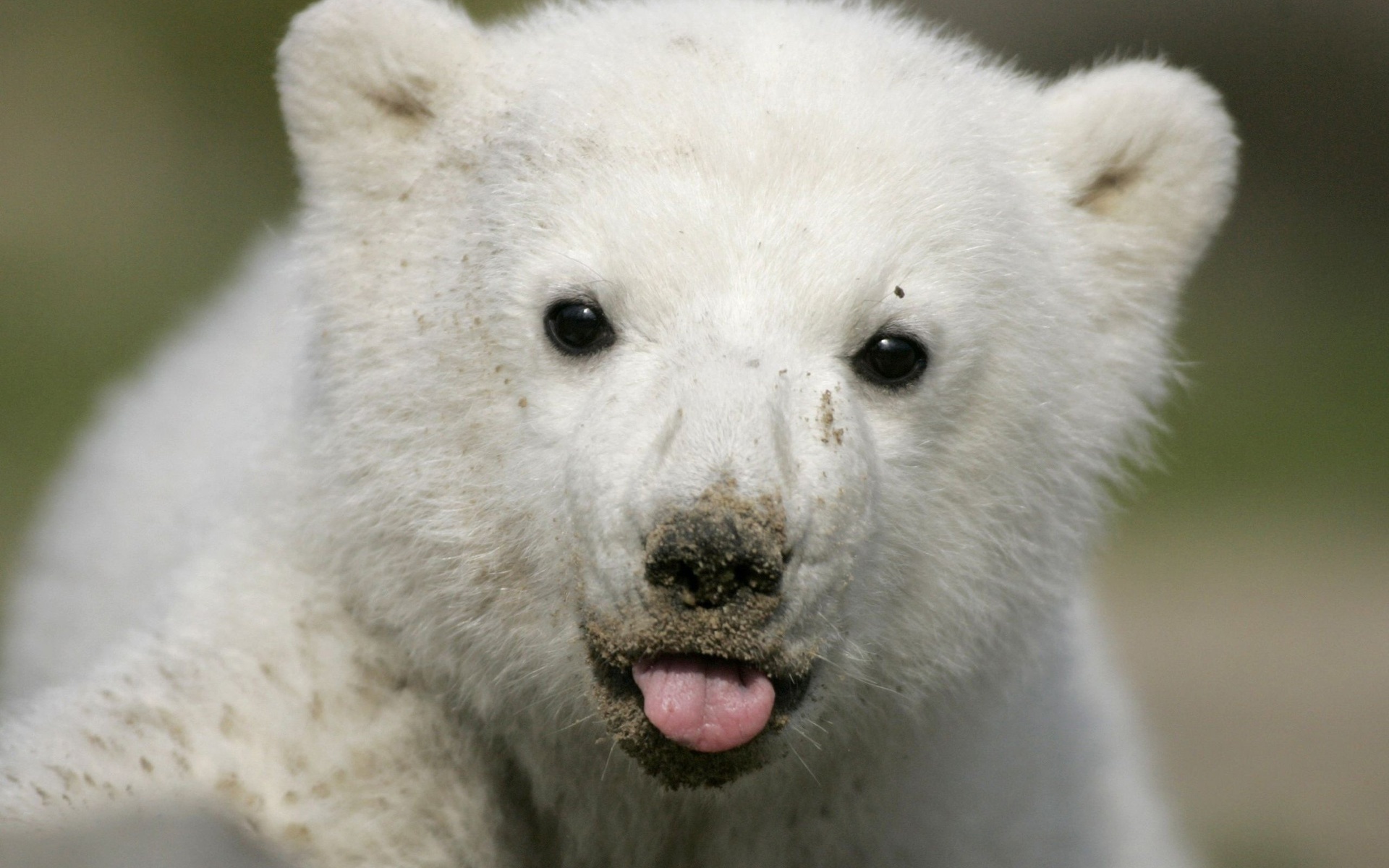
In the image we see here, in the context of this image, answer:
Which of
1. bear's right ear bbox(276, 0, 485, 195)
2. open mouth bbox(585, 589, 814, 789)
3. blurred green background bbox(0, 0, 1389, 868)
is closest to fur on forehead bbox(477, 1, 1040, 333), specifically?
bear's right ear bbox(276, 0, 485, 195)

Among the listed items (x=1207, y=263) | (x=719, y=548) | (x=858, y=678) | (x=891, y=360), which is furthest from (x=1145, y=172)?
→ (x=1207, y=263)

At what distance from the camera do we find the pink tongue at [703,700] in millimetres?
2904

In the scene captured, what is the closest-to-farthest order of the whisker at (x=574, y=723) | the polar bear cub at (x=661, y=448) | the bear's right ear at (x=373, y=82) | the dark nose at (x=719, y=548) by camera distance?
1. the dark nose at (x=719, y=548)
2. the polar bear cub at (x=661, y=448)
3. the whisker at (x=574, y=723)
4. the bear's right ear at (x=373, y=82)

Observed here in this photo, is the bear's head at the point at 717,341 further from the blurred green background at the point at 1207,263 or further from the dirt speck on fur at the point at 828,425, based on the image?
the blurred green background at the point at 1207,263

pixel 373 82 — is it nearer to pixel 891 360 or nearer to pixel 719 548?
pixel 891 360

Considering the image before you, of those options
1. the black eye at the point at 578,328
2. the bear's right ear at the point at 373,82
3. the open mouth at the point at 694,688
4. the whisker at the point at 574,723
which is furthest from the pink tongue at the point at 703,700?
the bear's right ear at the point at 373,82

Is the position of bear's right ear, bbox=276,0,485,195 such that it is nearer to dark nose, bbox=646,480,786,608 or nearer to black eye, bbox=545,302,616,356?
black eye, bbox=545,302,616,356

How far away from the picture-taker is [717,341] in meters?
3.05

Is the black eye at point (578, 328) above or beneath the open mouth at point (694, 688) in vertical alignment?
above

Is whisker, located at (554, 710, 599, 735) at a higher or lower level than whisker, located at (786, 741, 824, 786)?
lower

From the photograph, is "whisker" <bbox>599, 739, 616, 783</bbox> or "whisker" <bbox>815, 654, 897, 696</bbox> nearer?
"whisker" <bbox>815, 654, 897, 696</bbox>

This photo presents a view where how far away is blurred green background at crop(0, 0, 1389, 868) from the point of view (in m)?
10.4

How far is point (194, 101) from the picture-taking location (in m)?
13.0

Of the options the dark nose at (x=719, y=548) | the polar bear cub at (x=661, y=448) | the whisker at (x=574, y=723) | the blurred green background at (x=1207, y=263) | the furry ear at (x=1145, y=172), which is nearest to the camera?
the dark nose at (x=719, y=548)
